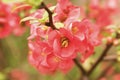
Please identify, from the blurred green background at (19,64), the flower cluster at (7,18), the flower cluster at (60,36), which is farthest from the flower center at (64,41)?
the blurred green background at (19,64)

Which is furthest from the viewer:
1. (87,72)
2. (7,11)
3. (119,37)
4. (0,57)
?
(0,57)

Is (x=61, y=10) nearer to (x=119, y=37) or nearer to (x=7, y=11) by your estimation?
(x=119, y=37)

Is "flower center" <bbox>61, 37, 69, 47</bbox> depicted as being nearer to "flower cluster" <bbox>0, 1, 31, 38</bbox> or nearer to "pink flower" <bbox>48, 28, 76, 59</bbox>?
"pink flower" <bbox>48, 28, 76, 59</bbox>

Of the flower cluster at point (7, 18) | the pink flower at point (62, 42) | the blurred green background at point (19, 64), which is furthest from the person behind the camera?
the blurred green background at point (19, 64)

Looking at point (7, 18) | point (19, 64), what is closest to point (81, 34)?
point (7, 18)

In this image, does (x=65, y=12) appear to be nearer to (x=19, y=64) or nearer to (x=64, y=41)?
(x=64, y=41)

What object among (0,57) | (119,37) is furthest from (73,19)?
(0,57)

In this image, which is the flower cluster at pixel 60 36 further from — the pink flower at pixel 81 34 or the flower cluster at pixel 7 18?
the flower cluster at pixel 7 18

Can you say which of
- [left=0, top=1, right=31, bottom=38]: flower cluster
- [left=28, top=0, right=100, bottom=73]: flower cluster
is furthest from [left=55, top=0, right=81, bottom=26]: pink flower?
[left=0, top=1, right=31, bottom=38]: flower cluster
